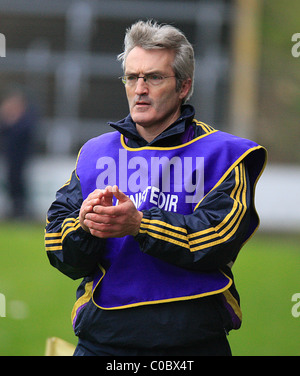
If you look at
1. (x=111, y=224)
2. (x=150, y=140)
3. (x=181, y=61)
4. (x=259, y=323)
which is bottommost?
(x=259, y=323)

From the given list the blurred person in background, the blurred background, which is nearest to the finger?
the blurred background

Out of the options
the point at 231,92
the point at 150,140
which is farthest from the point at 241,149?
the point at 231,92

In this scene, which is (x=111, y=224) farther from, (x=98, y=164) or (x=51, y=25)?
(x=51, y=25)

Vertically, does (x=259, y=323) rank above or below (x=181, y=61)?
below

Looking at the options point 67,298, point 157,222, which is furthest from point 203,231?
point 67,298

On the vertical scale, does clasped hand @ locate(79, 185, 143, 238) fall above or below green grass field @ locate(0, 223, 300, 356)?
above

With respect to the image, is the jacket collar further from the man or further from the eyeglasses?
the eyeglasses

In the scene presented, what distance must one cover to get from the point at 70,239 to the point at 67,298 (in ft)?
15.1

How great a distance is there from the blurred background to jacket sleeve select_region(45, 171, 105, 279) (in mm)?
8130

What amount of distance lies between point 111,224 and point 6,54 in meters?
12.6

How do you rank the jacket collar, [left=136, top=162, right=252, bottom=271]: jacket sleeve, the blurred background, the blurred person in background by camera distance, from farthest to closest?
the blurred background
the blurred person in background
the jacket collar
[left=136, top=162, right=252, bottom=271]: jacket sleeve

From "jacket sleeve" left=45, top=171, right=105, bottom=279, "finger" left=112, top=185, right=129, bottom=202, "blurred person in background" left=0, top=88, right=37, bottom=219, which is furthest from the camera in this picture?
"blurred person in background" left=0, top=88, right=37, bottom=219

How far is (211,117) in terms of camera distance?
14.5 meters

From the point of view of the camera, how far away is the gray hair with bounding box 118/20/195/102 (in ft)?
11.1
